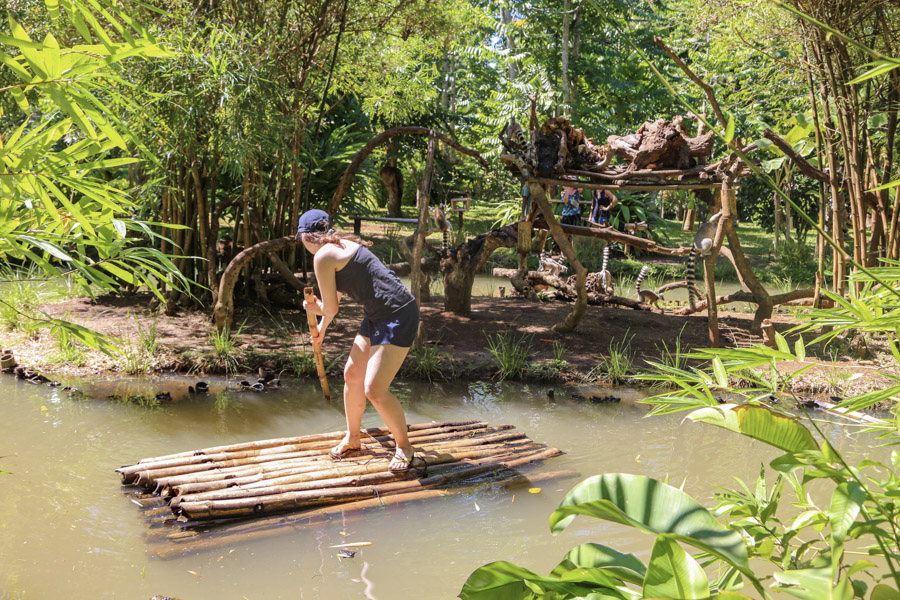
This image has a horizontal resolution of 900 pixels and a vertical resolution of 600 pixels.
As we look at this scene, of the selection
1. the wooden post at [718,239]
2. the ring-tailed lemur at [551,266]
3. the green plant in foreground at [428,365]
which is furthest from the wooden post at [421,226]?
the ring-tailed lemur at [551,266]

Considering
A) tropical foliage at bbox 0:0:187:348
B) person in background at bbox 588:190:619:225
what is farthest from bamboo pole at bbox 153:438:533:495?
person in background at bbox 588:190:619:225

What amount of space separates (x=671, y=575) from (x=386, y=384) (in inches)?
126

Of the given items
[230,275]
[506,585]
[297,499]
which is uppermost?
[230,275]

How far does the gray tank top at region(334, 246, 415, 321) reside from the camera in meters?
4.23

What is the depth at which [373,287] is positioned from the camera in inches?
167

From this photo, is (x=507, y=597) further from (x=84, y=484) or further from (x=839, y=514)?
(x=84, y=484)

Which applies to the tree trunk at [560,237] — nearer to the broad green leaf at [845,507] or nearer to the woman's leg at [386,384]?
the woman's leg at [386,384]

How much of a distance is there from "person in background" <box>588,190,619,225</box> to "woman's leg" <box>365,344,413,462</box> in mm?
9006

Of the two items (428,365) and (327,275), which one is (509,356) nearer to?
(428,365)

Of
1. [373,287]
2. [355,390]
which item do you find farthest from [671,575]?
[355,390]

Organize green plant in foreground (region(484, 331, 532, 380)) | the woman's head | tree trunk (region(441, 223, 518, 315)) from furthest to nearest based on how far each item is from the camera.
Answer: tree trunk (region(441, 223, 518, 315)), green plant in foreground (region(484, 331, 532, 380)), the woman's head

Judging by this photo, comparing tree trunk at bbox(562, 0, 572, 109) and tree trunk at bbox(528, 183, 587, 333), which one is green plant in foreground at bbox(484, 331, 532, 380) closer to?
tree trunk at bbox(528, 183, 587, 333)

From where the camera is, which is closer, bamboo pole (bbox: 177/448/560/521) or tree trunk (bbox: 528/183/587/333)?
bamboo pole (bbox: 177/448/560/521)

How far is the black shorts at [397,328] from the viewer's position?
4.19m
